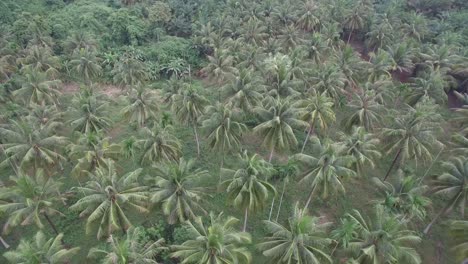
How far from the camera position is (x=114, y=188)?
85.9ft

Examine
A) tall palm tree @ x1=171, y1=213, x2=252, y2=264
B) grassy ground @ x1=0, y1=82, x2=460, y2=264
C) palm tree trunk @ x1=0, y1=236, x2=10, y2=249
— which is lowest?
palm tree trunk @ x1=0, y1=236, x2=10, y2=249

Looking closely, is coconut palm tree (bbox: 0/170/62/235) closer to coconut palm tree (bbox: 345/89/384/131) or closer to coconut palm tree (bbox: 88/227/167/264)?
coconut palm tree (bbox: 88/227/167/264)

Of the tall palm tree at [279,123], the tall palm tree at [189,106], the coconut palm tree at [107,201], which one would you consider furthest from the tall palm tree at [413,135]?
the coconut palm tree at [107,201]

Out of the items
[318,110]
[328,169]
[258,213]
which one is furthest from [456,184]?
[258,213]

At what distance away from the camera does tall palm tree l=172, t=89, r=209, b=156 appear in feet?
117

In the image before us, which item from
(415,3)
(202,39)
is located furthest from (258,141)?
(415,3)

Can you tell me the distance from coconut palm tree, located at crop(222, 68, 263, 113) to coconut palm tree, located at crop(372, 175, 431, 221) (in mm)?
14195

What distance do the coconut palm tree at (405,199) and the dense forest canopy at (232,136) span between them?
0.51ft

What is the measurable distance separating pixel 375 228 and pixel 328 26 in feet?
122

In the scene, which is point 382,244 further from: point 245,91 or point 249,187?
point 245,91

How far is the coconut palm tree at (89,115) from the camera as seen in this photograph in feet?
118

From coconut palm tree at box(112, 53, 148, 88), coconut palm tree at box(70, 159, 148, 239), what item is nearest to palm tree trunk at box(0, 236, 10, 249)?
coconut palm tree at box(70, 159, 148, 239)

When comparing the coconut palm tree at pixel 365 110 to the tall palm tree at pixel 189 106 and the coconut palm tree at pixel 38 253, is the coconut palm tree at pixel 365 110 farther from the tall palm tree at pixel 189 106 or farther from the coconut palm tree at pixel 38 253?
the coconut palm tree at pixel 38 253

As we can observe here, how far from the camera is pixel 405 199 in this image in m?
28.5
